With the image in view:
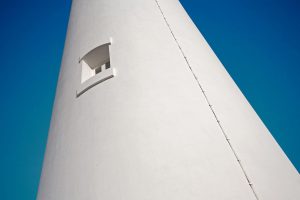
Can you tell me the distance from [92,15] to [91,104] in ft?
9.02

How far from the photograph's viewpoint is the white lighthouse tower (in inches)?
84.0

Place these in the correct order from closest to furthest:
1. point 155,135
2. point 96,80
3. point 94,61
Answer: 1. point 155,135
2. point 96,80
3. point 94,61

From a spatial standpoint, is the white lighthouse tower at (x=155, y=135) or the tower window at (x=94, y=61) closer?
the white lighthouse tower at (x=155, y=135)

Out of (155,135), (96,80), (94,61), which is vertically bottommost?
(155,135)

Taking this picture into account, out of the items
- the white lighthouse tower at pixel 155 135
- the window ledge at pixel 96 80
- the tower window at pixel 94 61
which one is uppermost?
the tower window at pixel 94 61

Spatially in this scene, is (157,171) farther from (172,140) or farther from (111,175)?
(111,175)

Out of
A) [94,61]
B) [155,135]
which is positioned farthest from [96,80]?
[155,135]

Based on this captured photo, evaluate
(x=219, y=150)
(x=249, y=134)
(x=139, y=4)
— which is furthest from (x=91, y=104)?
(x=139, y=4)

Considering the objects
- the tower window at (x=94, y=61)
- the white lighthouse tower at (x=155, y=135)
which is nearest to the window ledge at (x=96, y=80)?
the white lighthouse tower at (x=155, y=135)

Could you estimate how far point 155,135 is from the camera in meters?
2.37

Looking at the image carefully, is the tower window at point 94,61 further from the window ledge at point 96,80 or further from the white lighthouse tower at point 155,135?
the window ledge at point 96,80

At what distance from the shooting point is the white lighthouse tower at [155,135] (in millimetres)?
2133

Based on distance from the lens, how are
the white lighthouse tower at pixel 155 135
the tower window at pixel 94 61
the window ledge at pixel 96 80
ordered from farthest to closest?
the tower window at pixel 94 61, the window ledge at pixel 96 80, the white lighthouse tower at pixel 155 135

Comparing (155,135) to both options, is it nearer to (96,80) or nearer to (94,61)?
(96,80)
